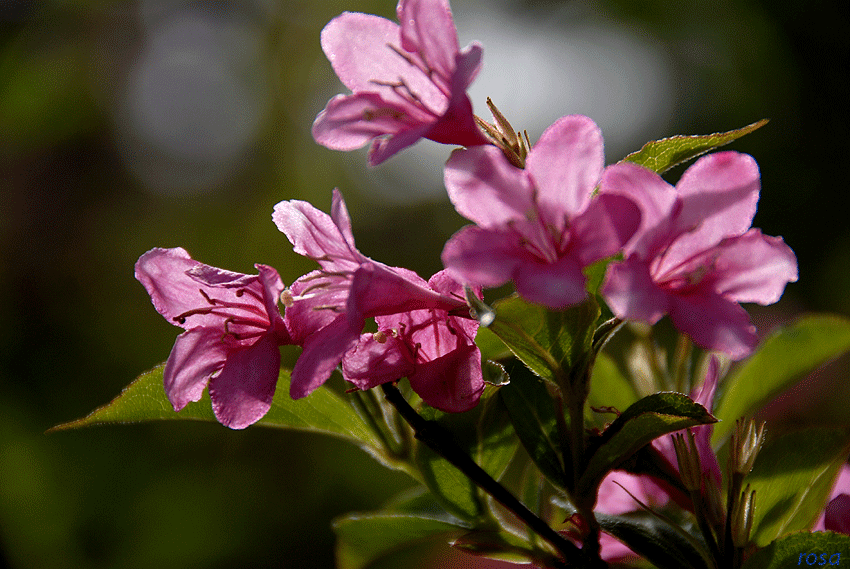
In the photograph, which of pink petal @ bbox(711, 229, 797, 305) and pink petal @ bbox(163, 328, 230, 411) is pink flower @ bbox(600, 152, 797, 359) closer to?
pink petal @ bbox(711, 229, 797, 305)

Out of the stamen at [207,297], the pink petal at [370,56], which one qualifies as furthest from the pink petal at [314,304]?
the pink petal at [370,56]

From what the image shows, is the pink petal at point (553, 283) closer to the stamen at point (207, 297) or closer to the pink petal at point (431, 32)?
the pink petal at point (431, 32)

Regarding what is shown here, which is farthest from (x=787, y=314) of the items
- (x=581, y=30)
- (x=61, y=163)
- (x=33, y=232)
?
(x=61, y=163)

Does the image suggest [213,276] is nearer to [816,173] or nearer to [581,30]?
[816,173]

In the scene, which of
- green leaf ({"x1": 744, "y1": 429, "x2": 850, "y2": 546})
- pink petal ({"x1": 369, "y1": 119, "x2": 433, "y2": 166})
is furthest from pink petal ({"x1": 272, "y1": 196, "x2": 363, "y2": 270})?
green leaf ({"x1": 744, "y1": 429, "x2": 850, "y2": 546})

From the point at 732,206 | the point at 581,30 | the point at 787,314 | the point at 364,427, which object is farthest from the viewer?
the point at 581,30

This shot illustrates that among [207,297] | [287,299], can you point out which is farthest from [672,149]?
[207,297]

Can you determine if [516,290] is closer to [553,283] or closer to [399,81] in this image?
[553,283]
